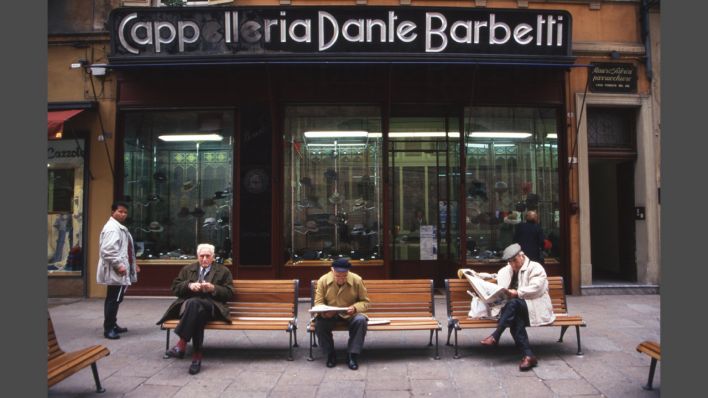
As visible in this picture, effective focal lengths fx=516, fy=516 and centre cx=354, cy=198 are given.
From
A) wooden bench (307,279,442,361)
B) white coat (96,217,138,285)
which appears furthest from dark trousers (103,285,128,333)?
wooden bench (307,279,442,361)

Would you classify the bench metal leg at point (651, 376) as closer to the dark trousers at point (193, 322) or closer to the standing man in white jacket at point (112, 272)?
the dark trousers at point (193, 322)

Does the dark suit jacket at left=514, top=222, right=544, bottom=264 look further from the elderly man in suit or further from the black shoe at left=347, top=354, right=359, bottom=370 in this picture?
the elderly man in suit

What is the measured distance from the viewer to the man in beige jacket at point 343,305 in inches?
236

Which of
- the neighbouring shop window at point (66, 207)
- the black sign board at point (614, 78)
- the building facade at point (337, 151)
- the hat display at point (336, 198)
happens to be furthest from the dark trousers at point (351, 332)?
the black sign board at point (614, 78)

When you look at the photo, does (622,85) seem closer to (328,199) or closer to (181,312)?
(328,199)

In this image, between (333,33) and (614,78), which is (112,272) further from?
(614,78)

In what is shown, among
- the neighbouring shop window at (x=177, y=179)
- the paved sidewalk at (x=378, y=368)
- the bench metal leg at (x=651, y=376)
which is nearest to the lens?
the bench metal leg at (x=651, y=376)

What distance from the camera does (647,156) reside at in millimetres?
11156

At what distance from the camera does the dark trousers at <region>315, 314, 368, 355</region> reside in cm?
597

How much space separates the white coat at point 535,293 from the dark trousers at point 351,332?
1.93 metres

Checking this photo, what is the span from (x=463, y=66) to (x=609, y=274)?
6462 millimetres

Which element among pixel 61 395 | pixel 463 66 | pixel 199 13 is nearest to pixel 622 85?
pixel 463 66

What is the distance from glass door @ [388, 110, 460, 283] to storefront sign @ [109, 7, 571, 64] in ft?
8.17

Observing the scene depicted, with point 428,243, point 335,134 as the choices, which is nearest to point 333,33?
point 335,134
